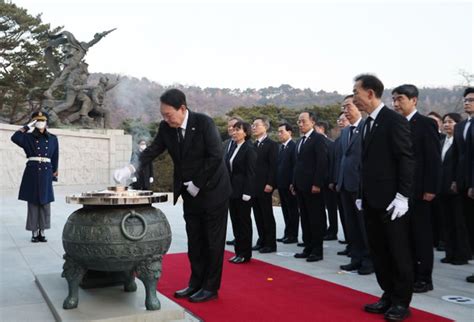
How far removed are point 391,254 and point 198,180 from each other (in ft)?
4.93

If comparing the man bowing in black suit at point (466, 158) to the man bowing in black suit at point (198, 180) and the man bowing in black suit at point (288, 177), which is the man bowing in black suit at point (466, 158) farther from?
the man bowing in black suit at point (198, 180)

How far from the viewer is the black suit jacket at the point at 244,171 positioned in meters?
5.28

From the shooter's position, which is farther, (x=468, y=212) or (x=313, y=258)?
(x=468, y=212)

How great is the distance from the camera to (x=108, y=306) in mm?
3285

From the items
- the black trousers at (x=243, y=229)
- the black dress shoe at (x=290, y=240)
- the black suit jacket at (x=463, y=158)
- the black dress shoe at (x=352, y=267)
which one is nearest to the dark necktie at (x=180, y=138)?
the black trousers at (x=243, y=229)

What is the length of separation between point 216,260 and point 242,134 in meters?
2.00

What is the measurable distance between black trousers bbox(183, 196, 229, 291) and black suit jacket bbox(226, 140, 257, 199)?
1.45m

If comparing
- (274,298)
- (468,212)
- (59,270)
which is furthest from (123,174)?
(468,212)

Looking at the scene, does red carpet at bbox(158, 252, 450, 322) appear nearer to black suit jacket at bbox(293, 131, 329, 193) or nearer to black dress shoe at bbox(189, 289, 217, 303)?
black dress shoe at bbox(189, 289, 217, 303)

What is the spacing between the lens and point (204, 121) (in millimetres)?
3691

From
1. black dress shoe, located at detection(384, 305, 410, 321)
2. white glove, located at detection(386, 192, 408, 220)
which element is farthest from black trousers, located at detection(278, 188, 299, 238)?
white glove, located at detection(386, 192, 408, 220)

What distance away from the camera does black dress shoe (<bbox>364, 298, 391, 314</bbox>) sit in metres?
3.32

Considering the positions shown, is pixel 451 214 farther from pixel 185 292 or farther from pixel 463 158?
pixel 185 292

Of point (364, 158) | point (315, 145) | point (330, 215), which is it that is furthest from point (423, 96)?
point (364, 158)
